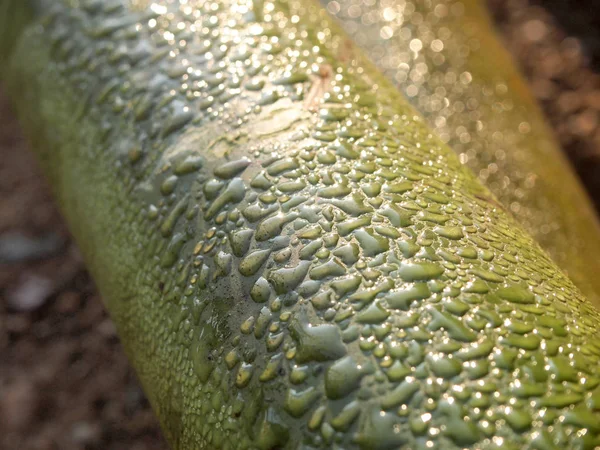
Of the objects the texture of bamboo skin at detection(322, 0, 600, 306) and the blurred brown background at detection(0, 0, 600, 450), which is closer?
the texture of bamboo skin at detection(322, 0, 600, 306)

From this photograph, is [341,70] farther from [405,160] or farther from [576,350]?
[576,350]

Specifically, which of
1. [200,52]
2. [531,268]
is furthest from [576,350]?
[200,52]

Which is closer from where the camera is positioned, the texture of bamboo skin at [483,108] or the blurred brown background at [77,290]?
the texture of bamboo skin at [483,108]

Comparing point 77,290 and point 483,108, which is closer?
point 483,108
